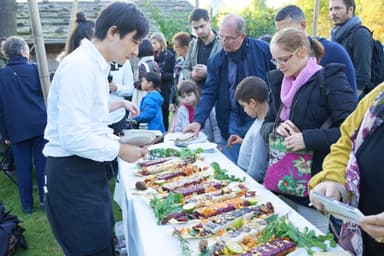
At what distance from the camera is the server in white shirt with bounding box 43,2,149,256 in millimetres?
1569

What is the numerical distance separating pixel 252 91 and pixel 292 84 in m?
0.53

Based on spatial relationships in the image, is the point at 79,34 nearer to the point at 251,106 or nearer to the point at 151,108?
the point at 251,106

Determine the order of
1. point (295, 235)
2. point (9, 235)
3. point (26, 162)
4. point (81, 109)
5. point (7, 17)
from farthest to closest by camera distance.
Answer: point (7, 17), point (26, 162), point (9, 235), point (81, 109), point (295, 235)

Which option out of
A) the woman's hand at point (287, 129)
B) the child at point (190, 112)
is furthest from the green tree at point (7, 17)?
the woman's hand at point (287, 129)

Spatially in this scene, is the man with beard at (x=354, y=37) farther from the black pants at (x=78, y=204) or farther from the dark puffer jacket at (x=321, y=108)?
the black pants at (x=78, y=204)

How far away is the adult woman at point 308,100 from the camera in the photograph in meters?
1.85

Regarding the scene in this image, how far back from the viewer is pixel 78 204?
173 centimetres

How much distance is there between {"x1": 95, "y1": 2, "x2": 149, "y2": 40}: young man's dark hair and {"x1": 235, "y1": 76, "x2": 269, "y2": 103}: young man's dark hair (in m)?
1.00

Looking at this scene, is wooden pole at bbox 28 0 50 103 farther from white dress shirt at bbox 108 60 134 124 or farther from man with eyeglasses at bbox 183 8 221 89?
man with eyeglasses at bbox 183 8 221 89

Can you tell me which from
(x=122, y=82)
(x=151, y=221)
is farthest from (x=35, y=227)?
(x=151, y=221)

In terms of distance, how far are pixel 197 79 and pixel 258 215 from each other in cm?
237

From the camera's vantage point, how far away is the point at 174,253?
55.8 inches

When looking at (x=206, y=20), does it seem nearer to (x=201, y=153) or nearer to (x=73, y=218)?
(x=201, y=153)

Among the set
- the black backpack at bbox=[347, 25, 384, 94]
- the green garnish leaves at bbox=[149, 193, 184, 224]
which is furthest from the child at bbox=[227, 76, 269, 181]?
the black backpack at bbox=[347, 25, 384, 94]
